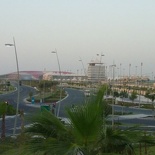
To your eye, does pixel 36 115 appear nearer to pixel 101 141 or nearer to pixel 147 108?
pixel 101 141

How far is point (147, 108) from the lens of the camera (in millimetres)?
60562

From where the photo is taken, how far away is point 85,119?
18.0 feet

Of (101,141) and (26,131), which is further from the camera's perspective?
(26,131)

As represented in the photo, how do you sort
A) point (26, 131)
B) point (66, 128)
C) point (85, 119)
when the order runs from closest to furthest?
1. point (85, 119)
2. point (66, 128)
3. point (26, 131)

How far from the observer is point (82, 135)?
18.3 ft

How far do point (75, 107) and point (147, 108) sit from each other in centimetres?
5607

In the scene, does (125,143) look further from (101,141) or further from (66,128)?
(66,128)

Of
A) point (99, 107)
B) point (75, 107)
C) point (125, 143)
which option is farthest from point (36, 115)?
point (125, 143)

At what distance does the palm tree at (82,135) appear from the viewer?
5.51m

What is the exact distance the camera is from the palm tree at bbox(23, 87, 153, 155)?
18.1ft

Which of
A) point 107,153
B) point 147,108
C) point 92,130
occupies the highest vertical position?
point 92,130

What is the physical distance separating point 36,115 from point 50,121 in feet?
0.90

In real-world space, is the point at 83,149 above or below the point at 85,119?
below

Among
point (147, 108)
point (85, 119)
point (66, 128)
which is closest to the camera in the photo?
point (85, 119)
